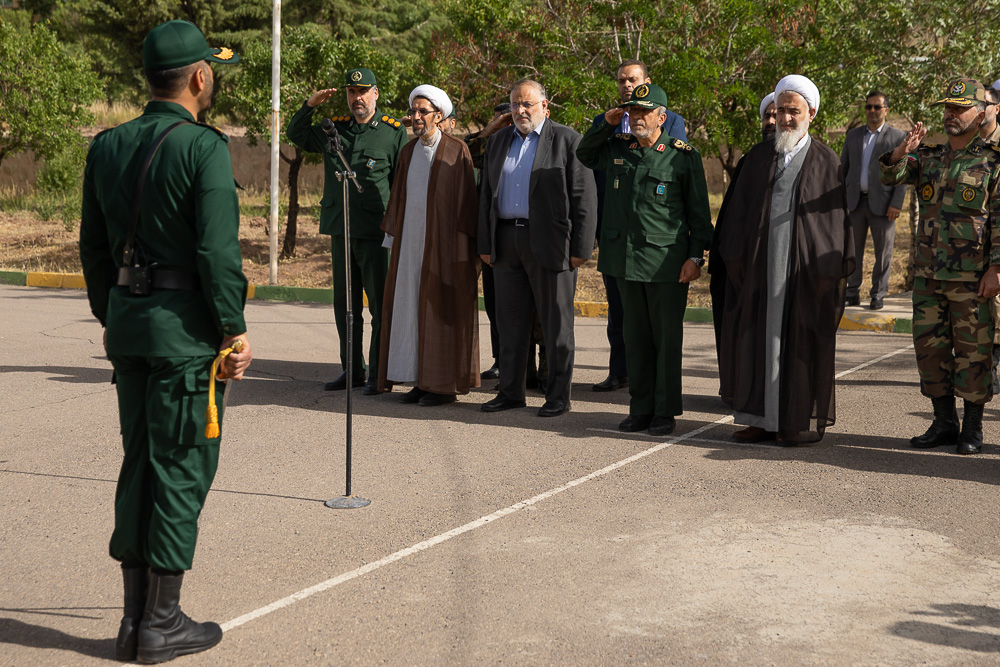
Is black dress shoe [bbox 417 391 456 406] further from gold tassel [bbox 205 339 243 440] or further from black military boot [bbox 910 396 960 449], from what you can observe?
gold tassel [bbox 205 339 243 440]

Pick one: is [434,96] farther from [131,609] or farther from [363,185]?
[131,609]

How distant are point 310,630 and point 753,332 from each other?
362 centimetres

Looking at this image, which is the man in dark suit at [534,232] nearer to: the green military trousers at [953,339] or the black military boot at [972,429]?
the green military trousers at [953,339]

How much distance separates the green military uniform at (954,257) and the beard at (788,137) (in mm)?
512

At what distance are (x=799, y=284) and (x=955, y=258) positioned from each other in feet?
2.89

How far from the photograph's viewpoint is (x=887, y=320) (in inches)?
463

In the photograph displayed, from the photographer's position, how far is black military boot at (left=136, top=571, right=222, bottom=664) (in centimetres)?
371

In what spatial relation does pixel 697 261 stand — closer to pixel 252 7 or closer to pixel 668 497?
pixel 668 497

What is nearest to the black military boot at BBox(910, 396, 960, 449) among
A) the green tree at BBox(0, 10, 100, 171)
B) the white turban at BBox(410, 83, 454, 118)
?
the white turban at BBox(410, 83, 454, 118)

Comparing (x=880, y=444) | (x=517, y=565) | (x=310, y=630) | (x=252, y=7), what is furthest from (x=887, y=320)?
(x=252, y=7)

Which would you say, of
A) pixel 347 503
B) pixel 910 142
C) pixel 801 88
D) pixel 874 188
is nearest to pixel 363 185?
Answer: pixel 801 88

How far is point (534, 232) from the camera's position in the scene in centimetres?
758

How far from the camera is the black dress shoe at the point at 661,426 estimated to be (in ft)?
23.2

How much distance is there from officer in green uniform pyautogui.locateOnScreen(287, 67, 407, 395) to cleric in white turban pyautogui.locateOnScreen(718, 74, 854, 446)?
9.64 feet
